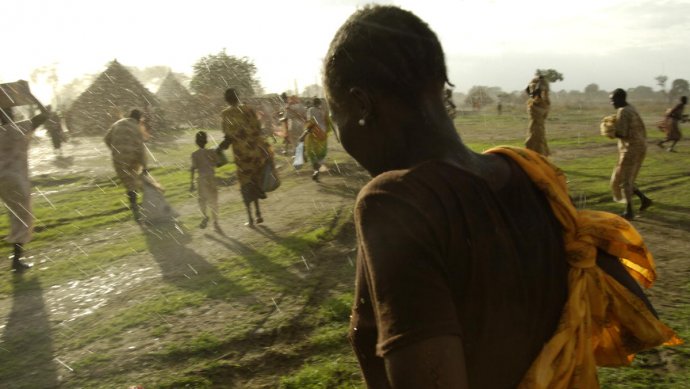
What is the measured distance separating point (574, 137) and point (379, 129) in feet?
67.3

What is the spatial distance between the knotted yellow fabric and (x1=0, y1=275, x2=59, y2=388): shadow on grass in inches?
145

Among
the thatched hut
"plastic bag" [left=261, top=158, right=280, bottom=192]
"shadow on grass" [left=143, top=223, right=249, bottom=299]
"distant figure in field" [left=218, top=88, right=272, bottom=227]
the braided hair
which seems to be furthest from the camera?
the thatched hut

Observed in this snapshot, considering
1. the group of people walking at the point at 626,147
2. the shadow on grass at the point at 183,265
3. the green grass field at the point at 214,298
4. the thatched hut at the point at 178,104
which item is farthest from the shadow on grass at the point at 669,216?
the thatched hut at the point at 178,104

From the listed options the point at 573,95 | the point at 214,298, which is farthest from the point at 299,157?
the point at 573,95

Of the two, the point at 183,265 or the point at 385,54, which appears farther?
the point at 183,265

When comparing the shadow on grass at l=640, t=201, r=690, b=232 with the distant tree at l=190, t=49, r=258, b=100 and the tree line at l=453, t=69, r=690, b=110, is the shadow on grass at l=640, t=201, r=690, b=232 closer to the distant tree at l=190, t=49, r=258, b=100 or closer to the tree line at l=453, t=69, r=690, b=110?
the tree line at l=453, t=69, r=690, b=110

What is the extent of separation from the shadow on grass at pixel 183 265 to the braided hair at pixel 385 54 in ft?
14.7

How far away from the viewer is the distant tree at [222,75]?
34781 mm

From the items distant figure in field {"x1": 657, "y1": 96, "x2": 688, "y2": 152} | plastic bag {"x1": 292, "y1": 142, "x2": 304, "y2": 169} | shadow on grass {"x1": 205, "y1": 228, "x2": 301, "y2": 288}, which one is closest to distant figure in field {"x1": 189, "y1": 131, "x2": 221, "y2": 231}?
shadow on grass {"x1": 205, "y1": 228, "x2": 301, "y2": 288}

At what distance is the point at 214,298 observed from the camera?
5379 millimetres

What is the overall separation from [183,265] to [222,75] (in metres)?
30.3

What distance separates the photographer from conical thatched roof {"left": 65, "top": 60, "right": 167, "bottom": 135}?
29694 millimetres

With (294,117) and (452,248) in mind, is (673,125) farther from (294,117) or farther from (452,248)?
(452,248)

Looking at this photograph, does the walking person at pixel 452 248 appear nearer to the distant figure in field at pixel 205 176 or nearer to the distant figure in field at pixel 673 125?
the distant figure in field at pixel 205 176
